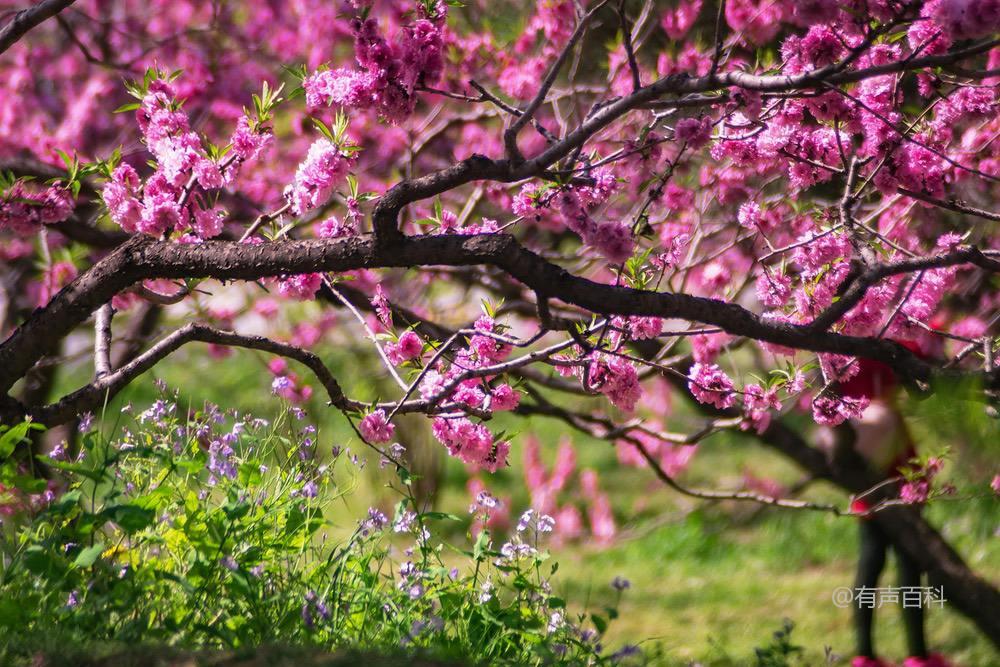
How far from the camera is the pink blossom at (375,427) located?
326cm

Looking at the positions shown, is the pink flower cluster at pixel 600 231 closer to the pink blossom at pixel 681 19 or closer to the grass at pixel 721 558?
the grass at pixel 721 558

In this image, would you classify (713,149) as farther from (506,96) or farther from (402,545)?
(402,545)

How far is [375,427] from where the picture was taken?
3270 millimetres

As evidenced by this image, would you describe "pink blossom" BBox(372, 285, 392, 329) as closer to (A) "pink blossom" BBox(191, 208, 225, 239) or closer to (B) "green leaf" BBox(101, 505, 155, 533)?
(A) "pink blossom" BBox(191, 208, 225, 239)

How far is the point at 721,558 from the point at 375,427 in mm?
4459

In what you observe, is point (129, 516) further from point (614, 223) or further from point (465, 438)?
point (614, 223)

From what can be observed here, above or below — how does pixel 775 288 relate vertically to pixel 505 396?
above

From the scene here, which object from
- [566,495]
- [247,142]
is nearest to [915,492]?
[247,142]

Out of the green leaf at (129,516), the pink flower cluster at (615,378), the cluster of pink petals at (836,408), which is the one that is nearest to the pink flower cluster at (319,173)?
the pink flower cluster at (615,378)

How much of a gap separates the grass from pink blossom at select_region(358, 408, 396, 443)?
5.10 feet

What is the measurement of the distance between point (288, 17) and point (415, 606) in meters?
6.67

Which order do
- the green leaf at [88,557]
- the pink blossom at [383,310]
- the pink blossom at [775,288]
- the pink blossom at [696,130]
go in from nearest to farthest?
the green leaf at [88,557], the pink blossom at [696,130], the pink blossom at [383,310], the pink blossom at [775,288]

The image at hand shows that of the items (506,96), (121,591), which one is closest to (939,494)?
(121,591)

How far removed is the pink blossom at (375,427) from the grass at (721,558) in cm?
155
